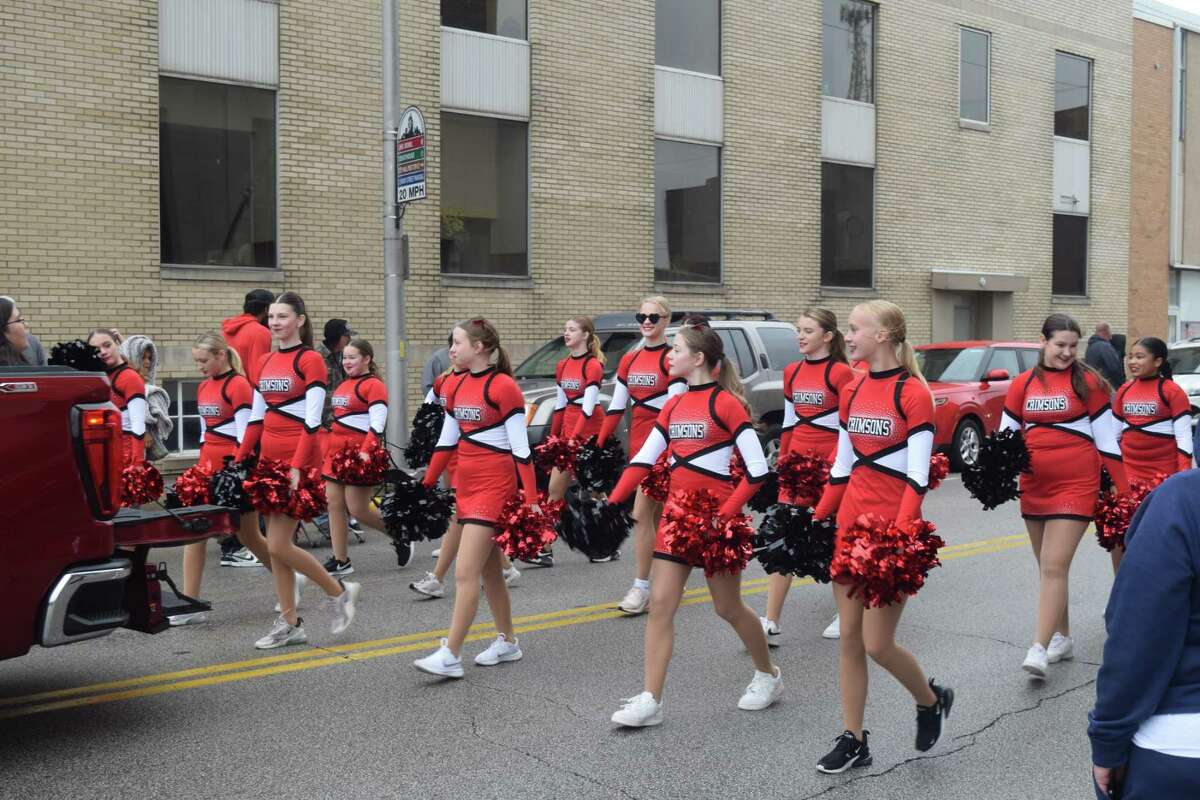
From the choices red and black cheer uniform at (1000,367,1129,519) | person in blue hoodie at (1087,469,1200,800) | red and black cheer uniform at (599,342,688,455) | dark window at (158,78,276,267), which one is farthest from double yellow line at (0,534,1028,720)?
dark window at (158,78,276,267)

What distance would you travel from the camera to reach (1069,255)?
87.6 feet

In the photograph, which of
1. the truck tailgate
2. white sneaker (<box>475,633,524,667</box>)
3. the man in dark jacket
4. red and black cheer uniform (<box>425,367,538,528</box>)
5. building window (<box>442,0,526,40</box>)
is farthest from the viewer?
the man in dark jacket

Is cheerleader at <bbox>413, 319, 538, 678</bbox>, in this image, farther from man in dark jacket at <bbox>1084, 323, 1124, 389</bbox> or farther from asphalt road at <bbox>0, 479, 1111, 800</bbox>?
man in dark jacket at <bbox>1084, 323, 1124, 389</bbox>

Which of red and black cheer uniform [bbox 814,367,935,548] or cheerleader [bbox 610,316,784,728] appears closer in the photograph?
red and black cheer uniform [bbox 814,367,935,548]

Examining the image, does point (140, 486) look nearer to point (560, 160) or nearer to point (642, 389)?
point (642, 389)

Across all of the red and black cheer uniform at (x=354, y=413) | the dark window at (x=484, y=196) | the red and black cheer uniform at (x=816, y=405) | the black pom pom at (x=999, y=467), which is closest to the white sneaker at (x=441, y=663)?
the red and black cheer uniform at (x=816, y=405)

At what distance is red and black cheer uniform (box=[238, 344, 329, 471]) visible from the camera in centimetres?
779

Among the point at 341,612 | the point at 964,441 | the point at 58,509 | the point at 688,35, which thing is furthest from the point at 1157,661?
the point at 688,35

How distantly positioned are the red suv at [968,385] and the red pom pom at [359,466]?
8506mm

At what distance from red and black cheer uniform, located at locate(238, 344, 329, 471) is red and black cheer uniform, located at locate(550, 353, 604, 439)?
256 centimetres

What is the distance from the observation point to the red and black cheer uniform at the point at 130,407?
877cm

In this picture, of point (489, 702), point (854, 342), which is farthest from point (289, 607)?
point (854, 342)

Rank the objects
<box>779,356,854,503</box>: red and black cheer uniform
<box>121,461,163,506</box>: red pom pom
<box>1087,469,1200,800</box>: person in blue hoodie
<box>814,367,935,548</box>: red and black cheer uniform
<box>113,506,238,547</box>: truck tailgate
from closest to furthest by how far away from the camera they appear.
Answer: <box>1087,469,1200,800</box>: person in blue hoodie, <box>814,367,935,548</box>: red and black cheer uniform, <box>113,506,238,547</box>: truck tailgate, <box>779,356,854,503</box>: red and black cheer uniform, <box>121,461,163,506</box>: red pom pom

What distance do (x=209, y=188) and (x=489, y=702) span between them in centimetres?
1059
